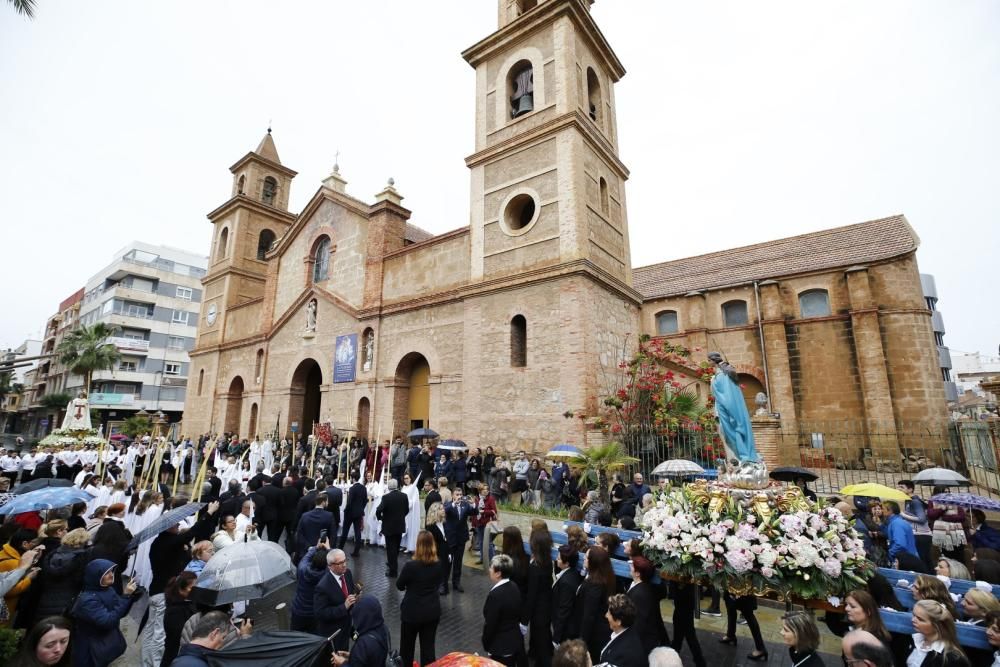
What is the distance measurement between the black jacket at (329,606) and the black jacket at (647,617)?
2769 millimetres

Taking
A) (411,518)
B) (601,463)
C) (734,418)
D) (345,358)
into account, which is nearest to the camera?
(734,418)

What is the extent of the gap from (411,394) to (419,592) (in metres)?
14.2

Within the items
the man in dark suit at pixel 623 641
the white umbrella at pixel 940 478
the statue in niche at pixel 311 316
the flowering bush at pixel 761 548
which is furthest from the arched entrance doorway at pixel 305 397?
the white umbrella at pixel 940 478

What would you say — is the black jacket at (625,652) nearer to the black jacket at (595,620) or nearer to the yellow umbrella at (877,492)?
the black jacket at (595,620)

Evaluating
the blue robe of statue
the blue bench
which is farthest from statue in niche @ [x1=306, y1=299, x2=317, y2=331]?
the blue bench

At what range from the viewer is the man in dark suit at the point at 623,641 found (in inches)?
142

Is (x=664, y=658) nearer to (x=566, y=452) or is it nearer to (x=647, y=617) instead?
(x=647, y=617)

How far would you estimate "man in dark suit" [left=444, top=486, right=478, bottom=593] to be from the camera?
7.77 meters

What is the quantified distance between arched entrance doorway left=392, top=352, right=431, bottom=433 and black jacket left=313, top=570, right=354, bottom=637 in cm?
1341

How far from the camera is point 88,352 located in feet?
118

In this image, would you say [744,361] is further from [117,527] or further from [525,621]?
[117,527]

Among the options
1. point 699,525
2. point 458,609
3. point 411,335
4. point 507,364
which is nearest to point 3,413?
point 411,335

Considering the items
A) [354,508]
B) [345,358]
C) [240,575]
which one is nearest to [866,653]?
[240,575]

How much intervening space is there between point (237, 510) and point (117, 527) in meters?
2.45
